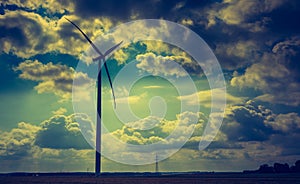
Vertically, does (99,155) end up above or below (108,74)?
below

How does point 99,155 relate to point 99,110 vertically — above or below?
below

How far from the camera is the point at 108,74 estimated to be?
13550cm

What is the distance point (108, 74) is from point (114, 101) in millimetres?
9558

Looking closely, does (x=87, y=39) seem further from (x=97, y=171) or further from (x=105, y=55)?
(x=97, y=171)

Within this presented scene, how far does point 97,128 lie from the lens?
420ft

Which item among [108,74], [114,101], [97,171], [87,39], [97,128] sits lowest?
[97,171]

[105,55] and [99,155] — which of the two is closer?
[99,155]

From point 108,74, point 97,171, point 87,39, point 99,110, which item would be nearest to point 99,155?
point 97,171

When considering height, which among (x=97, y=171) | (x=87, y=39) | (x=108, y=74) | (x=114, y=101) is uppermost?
(x=87, y=39)

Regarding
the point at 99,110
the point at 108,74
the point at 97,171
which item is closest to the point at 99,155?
the point at 97,171

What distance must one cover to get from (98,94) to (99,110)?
17.3 feet

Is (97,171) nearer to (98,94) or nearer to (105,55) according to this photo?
(98,94)

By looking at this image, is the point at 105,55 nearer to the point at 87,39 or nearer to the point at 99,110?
the point at 87,39

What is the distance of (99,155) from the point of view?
418ft
